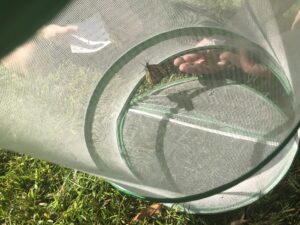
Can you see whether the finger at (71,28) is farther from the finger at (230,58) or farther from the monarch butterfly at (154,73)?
the monarch butterfly at (154,73)

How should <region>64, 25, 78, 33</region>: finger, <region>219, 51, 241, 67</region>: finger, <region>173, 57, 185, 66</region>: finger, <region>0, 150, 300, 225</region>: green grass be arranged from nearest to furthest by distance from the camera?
1. <region>64, 25, 78, 33</region>: finger
2. <region>219, 51, 241, 67</region>: finger
3. <region>0, 150, 300, 225</region>: green grass
4. <region>173, 57, 185, 66</region>: finger

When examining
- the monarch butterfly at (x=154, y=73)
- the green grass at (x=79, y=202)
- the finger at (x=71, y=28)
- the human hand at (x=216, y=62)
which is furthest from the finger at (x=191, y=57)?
the finger at (x=71, y=28)

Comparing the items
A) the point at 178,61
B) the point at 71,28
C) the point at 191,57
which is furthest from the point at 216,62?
the point at 71,28

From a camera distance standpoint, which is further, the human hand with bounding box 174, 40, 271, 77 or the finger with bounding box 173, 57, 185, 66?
the finger with bounding box 173, 57, 185, 66

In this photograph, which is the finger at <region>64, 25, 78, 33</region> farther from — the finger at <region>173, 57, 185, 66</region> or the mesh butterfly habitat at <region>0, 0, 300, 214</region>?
the finger at <region>173, 57, 185, 66</region>

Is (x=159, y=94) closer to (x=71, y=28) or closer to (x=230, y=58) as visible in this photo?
(x=230, y=58)

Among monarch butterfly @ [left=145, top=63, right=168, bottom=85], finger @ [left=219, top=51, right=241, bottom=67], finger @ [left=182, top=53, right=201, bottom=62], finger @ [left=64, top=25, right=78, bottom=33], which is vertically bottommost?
monarch butterfly @ [left=145, top=63, right=168, bottom=85]

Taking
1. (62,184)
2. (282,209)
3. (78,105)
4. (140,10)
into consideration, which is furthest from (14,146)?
(282,209)

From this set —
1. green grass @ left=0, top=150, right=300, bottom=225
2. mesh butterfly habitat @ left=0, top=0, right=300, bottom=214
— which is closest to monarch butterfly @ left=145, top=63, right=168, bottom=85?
mesh butterfly habitat @ left=0, top=0, right=300, bottom=214
